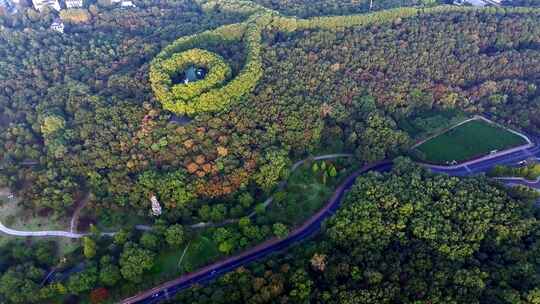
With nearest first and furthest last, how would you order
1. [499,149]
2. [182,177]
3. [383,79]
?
[182,177], [499,149], [383,79]

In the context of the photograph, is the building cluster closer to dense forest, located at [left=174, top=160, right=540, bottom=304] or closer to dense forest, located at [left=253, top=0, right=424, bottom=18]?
dense forest, located at [left=253, top=0, right=424, bottom=18]

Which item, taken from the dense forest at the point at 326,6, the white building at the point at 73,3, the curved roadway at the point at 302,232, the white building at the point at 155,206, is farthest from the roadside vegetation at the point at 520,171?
the white building at the point at 73,3

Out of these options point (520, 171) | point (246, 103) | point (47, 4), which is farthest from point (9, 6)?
point (520, 171)

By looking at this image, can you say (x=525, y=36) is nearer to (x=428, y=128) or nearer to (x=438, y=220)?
(x=428, y=128)

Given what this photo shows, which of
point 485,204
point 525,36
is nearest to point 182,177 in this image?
point 485,204

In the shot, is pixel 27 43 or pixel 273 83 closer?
pixel 273 83

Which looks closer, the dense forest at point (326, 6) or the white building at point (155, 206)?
the white building at point (155, 206)

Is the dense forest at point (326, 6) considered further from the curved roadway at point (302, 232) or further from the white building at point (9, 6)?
the white building at point (9, 6)

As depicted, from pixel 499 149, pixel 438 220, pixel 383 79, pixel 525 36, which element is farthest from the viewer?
pixel 525 36
